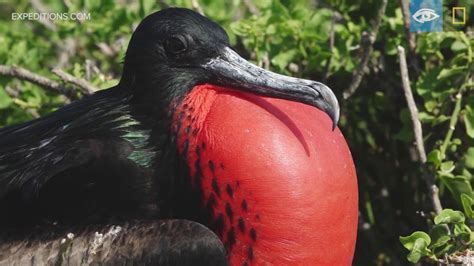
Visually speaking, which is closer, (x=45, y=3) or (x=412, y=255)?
(x=412, y=255)

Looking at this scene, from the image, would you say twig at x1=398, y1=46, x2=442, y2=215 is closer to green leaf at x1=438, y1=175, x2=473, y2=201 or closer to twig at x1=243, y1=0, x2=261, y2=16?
green leaf at x1=438, y1=175, x2=473, y2=201

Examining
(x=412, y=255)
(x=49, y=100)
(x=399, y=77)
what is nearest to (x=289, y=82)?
(x=412, y=255)

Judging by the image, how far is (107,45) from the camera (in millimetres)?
4453

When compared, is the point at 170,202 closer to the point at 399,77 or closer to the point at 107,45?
the point at 399,77

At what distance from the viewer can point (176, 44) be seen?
A: 2.92 meters

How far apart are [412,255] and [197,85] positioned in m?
0.71

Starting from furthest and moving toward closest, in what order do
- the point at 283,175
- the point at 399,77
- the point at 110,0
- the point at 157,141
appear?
the point at 110,0 → the point at 399,77 → the point at 157,141 → the point at 283,175

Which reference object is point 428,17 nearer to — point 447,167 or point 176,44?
point 447,167

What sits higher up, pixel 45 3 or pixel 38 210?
pixel 45 3

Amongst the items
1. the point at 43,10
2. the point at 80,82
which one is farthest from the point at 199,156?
the point at 43,10

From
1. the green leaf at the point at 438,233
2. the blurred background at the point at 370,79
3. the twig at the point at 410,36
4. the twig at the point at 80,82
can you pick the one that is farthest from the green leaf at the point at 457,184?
the twig at the point at 80,82

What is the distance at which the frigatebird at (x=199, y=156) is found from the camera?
273cm

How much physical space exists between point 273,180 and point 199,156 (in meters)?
0.22

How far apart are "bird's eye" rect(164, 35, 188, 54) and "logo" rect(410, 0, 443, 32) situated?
102 cm
